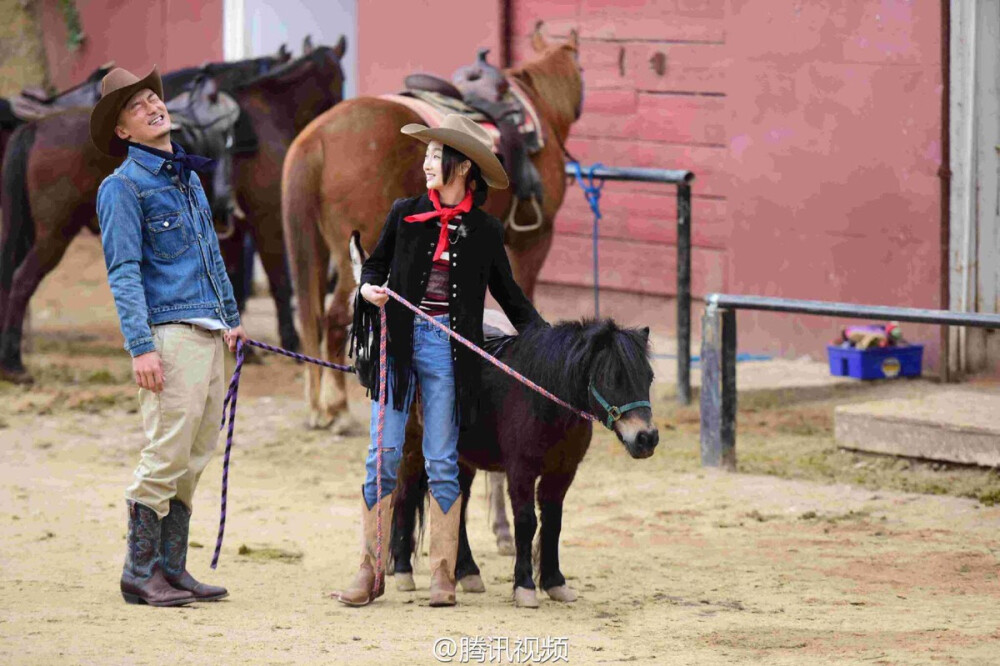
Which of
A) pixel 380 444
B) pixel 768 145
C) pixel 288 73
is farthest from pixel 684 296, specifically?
pixel 380 444

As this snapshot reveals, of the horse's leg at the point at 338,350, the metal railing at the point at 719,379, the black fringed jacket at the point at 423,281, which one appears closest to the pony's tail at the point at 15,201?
the horse's leg at the point at 338,350

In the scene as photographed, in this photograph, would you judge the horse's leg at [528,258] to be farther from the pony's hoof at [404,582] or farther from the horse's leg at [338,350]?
the pony's hoof at [404,582]

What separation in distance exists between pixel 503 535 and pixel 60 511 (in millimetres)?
2028

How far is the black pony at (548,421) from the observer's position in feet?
16.7

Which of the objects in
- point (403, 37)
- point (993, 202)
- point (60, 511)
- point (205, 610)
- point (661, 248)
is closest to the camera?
point (205, 610)

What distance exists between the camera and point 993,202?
30.4 ft

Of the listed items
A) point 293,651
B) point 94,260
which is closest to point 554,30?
point 94,260

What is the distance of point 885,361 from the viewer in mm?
9539

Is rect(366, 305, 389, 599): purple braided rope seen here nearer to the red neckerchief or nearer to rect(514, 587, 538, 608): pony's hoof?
the red neckerchief

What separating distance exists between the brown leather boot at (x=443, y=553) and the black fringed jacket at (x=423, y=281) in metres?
0.33

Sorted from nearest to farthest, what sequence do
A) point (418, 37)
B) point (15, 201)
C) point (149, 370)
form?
point (149, 370) → point (15, 201) → point (418, 37)

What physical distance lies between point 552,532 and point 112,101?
211cm

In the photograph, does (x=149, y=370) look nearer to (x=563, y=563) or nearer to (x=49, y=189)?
(x=563, y=563)

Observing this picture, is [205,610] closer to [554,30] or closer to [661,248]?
[661,248]
